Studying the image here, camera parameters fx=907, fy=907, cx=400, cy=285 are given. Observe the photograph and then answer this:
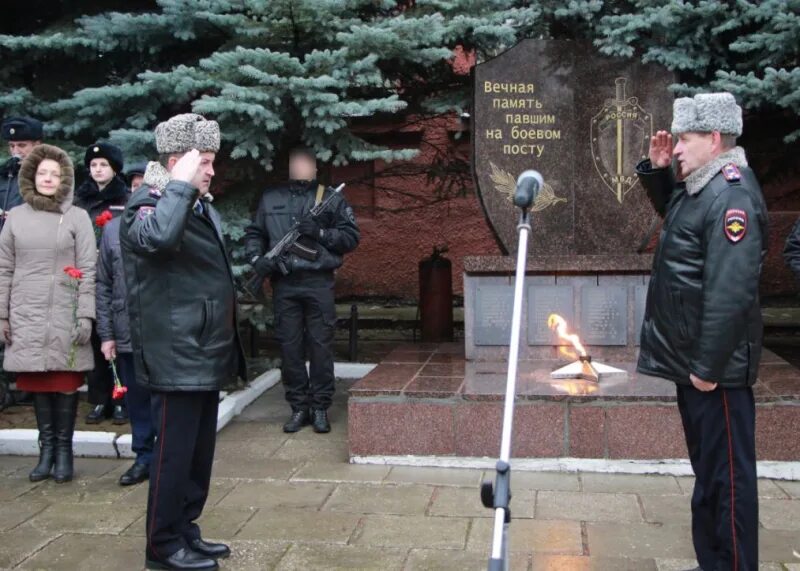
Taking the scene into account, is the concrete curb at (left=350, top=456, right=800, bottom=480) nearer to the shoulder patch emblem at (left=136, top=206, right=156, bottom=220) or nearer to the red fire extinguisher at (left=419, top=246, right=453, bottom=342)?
the shoulder patch emblem at (left=136, top=206, right=156, bottom=220)

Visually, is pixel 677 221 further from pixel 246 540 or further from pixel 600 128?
pixel 600 128

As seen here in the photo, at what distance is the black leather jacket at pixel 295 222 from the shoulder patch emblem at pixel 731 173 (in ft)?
10.9

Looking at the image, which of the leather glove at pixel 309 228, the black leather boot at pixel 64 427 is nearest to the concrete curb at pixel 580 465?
the leather glove at pixel 309 228

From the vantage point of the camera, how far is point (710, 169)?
363 cm

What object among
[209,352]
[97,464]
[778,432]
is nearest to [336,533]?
[209,352]

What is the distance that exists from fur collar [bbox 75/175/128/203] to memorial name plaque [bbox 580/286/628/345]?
3453 millimetres

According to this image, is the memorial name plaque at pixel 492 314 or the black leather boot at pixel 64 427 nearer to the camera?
the black leather boot at pixel 64 427

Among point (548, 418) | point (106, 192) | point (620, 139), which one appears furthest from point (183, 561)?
point (620, 139)

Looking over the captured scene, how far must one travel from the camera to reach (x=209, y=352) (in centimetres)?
389

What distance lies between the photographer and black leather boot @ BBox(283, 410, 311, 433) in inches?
257

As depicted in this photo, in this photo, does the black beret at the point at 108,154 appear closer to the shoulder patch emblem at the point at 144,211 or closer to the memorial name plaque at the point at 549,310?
the shoulder patch emblem at the point at 144,211

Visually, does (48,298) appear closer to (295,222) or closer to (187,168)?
(295,222)

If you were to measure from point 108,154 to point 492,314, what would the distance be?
3033 millimetres

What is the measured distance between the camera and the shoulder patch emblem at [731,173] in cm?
355
